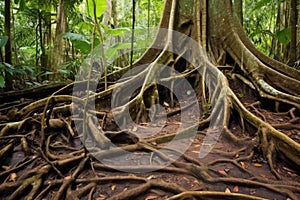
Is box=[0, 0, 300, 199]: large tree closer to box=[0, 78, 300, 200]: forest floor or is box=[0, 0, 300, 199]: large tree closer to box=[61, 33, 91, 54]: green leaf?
box=[0, 78, 300, 200]: forest floor

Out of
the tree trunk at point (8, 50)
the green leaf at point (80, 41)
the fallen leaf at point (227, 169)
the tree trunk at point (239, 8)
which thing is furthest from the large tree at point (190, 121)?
the tree trunk at point (8, 50)

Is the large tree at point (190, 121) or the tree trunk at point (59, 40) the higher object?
the tree trunk at point (59, 40)

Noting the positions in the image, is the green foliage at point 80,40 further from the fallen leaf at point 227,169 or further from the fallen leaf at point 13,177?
the fallen leaf at point 227,169

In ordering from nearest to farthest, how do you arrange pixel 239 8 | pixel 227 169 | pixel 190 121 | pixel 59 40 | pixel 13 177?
pixel 227 169
pixel 13 177
pixel 190 121
pixel 239 8
pixel 59 40

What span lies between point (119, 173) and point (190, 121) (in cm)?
145

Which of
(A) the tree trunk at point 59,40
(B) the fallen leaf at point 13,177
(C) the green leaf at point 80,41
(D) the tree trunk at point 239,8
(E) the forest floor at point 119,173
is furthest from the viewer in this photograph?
(A) the tree trunk at point 59,40

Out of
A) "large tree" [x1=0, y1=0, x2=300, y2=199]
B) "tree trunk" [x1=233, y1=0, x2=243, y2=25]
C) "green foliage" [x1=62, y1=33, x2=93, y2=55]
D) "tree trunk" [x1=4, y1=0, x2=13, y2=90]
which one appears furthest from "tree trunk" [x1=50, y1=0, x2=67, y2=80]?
"tree trunk" [x1=233, y1=0, x2=243, y2=25]

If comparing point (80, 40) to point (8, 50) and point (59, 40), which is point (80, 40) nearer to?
point (8, 50)

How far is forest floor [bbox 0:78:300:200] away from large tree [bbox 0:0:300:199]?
0.4 inches

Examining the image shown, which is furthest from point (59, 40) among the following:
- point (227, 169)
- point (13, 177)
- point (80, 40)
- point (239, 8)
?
point (227, 169)

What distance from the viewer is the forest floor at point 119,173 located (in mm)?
2168

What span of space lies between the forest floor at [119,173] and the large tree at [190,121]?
0.01 meters

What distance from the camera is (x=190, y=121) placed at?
3613mm

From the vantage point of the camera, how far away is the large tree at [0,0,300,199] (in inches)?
89.3
